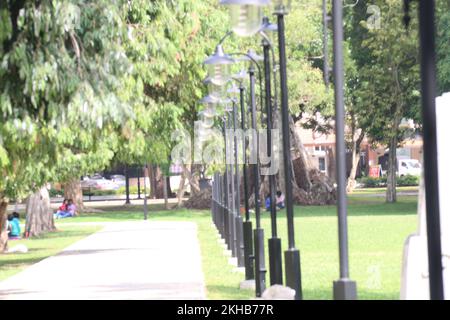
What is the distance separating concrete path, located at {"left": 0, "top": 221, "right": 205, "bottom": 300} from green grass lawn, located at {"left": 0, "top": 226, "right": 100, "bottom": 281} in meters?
0.63

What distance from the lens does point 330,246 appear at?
3288 cm

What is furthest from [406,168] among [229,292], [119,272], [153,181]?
[229,292]

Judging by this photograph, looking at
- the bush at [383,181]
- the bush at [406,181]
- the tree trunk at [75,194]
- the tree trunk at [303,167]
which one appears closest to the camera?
the tree trunk at [75,194]

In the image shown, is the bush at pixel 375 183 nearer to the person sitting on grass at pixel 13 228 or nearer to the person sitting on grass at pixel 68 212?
the person sitting on grass at pixel 68 212

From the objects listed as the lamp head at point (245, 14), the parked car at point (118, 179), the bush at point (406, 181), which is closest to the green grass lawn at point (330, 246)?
the lamp head at point (245, 14)

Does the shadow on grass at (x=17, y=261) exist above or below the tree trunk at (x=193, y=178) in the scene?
below

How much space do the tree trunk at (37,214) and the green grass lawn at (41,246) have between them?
456 mm

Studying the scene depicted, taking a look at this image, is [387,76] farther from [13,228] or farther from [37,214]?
[13,228]

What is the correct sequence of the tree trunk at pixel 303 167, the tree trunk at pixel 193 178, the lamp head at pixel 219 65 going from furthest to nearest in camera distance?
1. the tree trunk at pixel 193 178
2. the tree trunk at pixel 303 167
3. the lamp head at pixel 219 65

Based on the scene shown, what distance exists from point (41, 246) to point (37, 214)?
787 centimetres

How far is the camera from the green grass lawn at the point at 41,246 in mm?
32375

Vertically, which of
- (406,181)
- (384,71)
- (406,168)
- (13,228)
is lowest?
(13,228)
